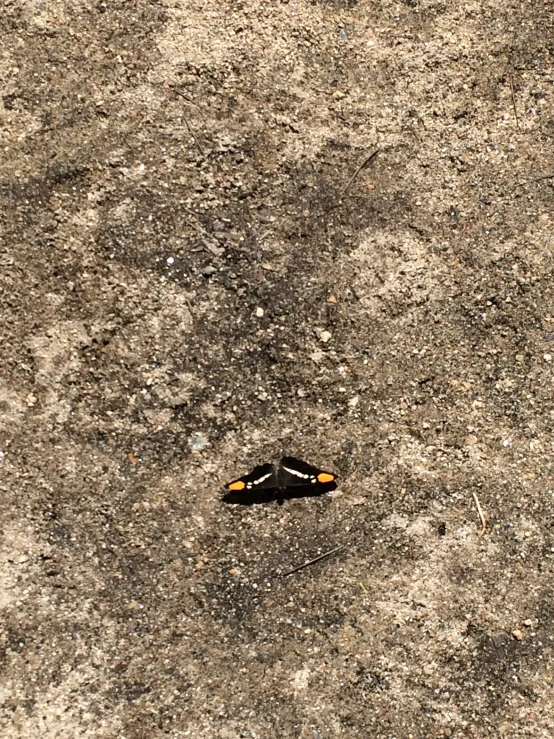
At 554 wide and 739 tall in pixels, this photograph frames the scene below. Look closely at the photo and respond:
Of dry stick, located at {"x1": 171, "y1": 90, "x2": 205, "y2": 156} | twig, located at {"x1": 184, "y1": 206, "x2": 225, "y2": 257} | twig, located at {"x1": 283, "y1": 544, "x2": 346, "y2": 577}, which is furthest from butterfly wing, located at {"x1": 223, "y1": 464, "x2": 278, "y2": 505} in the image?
dry stick, located at {"x1": 171, "y1": 90, "x2": 205, "y2": 156}

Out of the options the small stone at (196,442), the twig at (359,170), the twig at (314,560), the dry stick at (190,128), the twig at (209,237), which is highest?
the dry stick at (190,128)

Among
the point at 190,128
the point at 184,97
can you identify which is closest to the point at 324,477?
the point at 190,128

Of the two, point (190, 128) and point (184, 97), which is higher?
point (184, 97)

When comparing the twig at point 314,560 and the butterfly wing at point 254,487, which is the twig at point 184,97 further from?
the twig at point 314,560

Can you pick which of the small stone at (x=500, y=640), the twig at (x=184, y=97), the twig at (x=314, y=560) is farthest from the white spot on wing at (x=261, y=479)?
the twig at (x=184, y=97)

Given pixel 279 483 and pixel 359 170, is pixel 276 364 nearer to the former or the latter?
pixel 279 483

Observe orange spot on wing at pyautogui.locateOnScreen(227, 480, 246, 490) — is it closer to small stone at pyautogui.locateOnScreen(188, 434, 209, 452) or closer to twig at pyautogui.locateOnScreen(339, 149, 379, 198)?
small stone at pyautogui.locateOnScreen(188, 434, 209, 452)

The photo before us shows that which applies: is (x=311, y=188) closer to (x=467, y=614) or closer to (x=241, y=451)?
(x=241, y=451)
